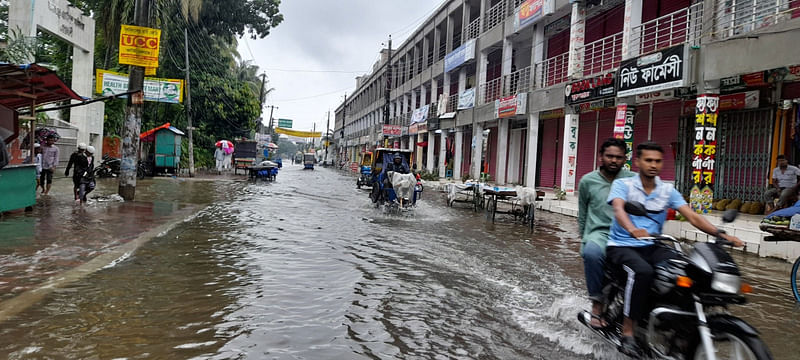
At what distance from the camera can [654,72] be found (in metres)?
13.9

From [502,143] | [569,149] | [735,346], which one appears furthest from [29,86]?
[502,143]

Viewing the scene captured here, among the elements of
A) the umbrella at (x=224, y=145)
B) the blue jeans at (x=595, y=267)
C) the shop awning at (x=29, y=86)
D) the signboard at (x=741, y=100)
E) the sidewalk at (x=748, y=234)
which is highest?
the signboard at (x=741, y=100)

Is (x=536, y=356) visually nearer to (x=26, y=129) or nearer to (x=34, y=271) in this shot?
(x=34, y=271)

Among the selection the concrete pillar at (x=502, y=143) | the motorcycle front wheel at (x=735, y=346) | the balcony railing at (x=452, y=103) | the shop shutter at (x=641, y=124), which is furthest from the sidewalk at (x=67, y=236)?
the balcony railing at (x=452, y=103)

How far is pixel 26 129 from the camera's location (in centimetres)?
1580

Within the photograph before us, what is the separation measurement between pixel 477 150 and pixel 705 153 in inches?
682

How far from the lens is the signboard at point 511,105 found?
74.7 ft

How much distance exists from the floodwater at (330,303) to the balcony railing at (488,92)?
20206 mm

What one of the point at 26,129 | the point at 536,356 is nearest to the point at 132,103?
the point at 26,129

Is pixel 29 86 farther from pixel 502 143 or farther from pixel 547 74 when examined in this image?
pixel 502 143

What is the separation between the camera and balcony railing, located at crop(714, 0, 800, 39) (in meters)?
11.2

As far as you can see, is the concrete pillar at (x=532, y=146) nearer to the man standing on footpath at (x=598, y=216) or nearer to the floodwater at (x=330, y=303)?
the floodwater at (x=330, y=303)

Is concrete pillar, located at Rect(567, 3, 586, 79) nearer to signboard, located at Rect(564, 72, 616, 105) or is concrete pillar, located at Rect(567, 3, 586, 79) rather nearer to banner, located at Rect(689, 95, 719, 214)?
signboard, located at Rect(564, 72, 616, 105)

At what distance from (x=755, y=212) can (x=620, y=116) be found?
14.5 ft
